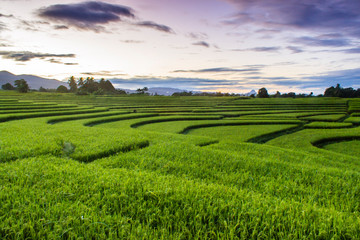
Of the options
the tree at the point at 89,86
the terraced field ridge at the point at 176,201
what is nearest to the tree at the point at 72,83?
the tree at the point at 89,86

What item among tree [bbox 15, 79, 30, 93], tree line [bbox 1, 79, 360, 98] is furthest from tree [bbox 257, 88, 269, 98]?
tree [bbox 15, 79, 30, 93]

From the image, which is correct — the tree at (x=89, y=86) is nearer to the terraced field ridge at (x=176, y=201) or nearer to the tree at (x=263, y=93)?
the tree at (x=263, y=93)

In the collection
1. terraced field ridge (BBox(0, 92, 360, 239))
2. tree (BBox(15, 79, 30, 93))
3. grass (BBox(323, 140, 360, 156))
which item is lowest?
grass (BBox(323, 140, 360, 156))

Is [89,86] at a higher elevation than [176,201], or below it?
higher

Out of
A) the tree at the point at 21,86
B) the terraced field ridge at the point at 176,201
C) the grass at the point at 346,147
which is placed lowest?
the grass at the point at 346,147

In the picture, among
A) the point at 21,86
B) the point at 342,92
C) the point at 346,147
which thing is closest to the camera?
the point at 346,147

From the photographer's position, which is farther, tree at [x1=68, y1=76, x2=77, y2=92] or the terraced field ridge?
tree at [x1=68, y1=76, x2=77, y2=92]

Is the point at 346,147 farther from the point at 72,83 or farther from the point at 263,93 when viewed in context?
the point at 72,83

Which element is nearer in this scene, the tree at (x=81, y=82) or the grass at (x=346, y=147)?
the grass at (x=346, y=147)

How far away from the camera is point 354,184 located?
4211mm

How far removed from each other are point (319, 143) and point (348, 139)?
2.33 metres

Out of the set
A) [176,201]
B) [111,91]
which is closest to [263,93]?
[111,91]

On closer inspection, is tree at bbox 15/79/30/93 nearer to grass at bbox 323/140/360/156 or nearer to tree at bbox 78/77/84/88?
tree at bbox 78/77/84/88

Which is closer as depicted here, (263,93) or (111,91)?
(263,93)
